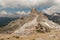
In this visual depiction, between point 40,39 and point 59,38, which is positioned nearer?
point 40,39

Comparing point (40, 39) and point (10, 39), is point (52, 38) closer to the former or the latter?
point (40, 39)

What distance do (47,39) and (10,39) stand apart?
28180 millimetres

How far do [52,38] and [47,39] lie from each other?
6683 millimetres

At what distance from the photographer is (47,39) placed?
467 ft

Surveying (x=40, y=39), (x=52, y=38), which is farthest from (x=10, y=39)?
(x=52, y=38)

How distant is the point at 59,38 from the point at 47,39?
10798mm

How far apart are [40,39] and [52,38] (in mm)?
14094

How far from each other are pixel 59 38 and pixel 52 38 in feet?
18.0

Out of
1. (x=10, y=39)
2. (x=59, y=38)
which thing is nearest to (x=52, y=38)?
(x=59, y=38)

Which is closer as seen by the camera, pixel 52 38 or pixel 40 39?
pixel 40 39

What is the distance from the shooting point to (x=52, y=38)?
147 metres

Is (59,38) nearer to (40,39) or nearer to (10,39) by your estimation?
(40,39)

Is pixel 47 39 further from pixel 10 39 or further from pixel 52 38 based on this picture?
pixel 10 39

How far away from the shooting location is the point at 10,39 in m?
141
